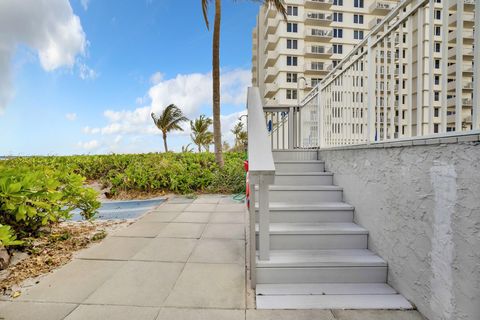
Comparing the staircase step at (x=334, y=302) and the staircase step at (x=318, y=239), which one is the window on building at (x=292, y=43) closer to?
the staircase step at (x=318, y=239)

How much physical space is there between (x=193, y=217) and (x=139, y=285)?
1949 mm

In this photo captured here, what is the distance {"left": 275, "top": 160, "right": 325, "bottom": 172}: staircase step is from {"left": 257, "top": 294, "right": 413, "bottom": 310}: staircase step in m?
2.01

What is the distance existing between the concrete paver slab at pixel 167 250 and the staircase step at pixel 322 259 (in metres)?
0.96

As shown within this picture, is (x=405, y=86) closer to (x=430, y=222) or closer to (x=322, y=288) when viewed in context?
(x=430, y=222)

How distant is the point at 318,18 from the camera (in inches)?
1124

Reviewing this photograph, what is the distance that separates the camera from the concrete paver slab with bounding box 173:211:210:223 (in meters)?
3.78

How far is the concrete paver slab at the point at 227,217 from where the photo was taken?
3.72 metres

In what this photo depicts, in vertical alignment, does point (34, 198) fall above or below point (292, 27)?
below

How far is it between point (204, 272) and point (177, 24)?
13397mm

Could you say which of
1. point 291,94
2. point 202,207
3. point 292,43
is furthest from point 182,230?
point 292,43

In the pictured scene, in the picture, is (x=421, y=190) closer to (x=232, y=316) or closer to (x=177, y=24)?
(x=232, y=316)

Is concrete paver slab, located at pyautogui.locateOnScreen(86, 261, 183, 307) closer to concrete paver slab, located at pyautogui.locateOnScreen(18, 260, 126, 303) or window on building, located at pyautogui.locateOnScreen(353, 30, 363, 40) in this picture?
concrete paver slab, located at pyautogui.locateOnScreen(18, 260, 126, 303)

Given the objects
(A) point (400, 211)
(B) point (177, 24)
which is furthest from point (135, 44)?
(A) point (400, 211)

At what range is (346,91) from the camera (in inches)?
126
